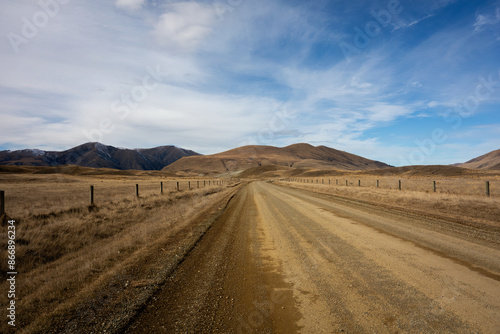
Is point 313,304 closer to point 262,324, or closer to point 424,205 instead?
point 262,324

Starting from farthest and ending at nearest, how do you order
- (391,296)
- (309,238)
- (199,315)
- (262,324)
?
(309,238) → (391,296) → (199,315) → (262,324)

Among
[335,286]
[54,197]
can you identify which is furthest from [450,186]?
[54,197]

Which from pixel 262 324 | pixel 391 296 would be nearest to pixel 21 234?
pixel 262 324

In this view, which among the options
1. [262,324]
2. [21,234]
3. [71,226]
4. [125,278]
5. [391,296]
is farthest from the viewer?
[71,226]

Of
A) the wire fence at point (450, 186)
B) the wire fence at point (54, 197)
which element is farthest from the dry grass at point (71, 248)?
the wire fence at point (450, 186)

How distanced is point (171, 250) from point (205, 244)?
0.97 meters

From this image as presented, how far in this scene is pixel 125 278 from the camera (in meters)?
4.83

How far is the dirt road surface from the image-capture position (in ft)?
10.1

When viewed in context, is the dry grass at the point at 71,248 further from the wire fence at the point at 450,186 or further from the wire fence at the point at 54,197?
the wire fence at the point at 450,186

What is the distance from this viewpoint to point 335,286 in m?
4.07

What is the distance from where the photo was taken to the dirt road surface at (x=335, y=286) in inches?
122

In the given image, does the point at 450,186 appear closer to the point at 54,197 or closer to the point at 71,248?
the point at 71,248

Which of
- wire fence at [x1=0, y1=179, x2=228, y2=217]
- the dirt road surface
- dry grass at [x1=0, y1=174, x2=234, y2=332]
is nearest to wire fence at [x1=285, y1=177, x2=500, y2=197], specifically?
the dirt road surface

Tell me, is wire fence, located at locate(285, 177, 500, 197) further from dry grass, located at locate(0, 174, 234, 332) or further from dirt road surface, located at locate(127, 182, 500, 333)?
dry grass, located at locate(0, 174, 234, 332)
